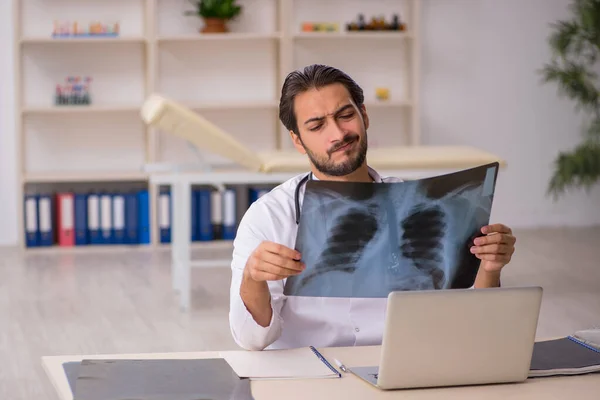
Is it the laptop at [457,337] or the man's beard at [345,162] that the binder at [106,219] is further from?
the laptop at [457,337]

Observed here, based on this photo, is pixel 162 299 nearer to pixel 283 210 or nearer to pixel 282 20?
pixel 282 20

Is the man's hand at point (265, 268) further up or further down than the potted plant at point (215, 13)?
further down

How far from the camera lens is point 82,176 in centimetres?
581

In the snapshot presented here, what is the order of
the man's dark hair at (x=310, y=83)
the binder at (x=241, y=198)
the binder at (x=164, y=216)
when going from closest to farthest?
the man's dark hair at (x=310, y=83) → the binder at (x=164, y=216) → the binder at (x=241, y=198)

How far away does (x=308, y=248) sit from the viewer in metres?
1.60

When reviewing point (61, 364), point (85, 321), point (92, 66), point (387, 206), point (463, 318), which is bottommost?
point (85, 321)

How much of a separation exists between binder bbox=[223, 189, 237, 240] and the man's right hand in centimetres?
428

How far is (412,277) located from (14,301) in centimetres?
323

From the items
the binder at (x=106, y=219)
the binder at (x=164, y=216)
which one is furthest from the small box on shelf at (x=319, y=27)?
the binder at (x=106, y=219)

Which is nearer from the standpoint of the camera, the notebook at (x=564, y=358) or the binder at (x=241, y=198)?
the notebook at (x=564, y=358)

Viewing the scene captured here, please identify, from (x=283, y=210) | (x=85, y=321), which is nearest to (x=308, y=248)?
(x=283, y=210)

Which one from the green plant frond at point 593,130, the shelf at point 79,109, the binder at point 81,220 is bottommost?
the binder at point 81,220

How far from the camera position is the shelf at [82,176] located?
5.77 meters

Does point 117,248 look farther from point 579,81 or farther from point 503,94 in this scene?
point 579,81
